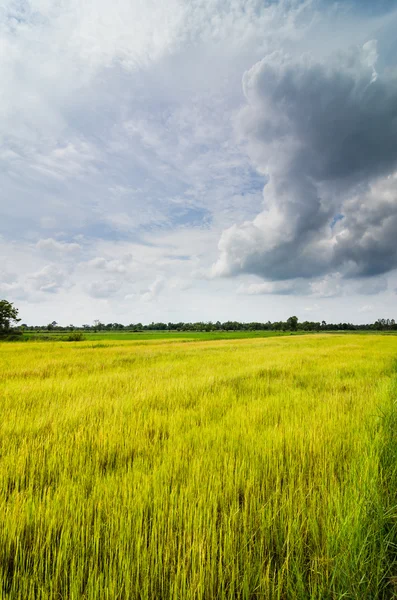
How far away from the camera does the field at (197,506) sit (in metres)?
1.32

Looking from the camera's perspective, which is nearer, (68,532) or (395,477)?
(68,532)

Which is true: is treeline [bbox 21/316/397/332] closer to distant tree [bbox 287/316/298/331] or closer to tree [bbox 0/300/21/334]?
distant tree [bbox 287/316/298/331]

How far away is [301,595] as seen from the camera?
126cm

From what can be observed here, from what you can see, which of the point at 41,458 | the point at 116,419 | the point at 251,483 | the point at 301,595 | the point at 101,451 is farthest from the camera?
the point at 116,419

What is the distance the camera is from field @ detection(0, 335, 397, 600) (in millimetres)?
1323

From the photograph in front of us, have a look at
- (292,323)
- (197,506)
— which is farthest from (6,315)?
(292,323)

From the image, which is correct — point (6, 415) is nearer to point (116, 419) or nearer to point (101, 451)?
point (116, 419)

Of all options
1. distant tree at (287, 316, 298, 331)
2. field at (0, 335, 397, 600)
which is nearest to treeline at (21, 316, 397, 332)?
distant tree at (287, 316, 298, 331)

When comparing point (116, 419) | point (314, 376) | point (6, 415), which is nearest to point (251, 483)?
point (116, 419)

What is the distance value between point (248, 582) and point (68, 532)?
3.48 ft

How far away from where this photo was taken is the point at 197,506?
189 centimetres

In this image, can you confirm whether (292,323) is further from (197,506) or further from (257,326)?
(197,506)

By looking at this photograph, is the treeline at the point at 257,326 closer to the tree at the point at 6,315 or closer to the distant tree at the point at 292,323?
the distant tree at the point at 292,323

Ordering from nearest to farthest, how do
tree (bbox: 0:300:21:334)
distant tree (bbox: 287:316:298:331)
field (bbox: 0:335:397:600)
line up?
1. field (bbox: 0:335:397:600)
2. tree (bbox: 0:300:21:334)
3. distant tree (bbox: 287:316:298:331)
